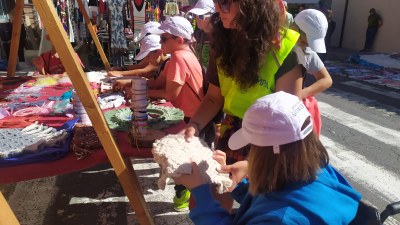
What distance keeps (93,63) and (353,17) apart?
13225 mm

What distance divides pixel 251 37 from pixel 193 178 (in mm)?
693

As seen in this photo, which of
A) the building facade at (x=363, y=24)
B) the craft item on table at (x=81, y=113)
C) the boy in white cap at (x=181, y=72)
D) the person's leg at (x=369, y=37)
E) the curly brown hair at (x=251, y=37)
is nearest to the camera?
the curly brown hair at (x=251, y=37)

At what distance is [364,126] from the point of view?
5.46 metres

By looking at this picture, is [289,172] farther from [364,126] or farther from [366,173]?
[364,126]

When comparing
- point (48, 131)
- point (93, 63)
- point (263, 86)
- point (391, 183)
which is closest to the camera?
point (263, 86)

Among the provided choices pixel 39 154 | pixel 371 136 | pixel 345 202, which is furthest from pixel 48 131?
pixel 371 136

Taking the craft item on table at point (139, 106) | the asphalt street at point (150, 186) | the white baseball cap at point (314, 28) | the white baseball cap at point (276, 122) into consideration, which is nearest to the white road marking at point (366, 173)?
the asphalt street at point (150, 186)

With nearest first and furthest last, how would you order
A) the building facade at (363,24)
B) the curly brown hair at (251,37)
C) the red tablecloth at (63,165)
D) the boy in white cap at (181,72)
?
the curly brown hair at (251,37) → the red tablecloth at (63,165) → the boy in white cap at (181,72) → the building facade at (363,24)

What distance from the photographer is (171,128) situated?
2.56m

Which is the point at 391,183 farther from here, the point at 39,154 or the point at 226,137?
the point at 39,154

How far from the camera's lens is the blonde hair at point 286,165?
1129 millimetres

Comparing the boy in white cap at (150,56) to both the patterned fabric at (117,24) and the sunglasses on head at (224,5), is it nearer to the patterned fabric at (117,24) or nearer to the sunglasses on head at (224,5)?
the sunglasses on head at (224,5)

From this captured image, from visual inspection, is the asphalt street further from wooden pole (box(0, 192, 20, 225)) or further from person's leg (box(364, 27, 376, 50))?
person's leg (box(364, 27, 376, 50))

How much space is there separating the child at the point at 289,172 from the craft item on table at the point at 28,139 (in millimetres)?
1429
